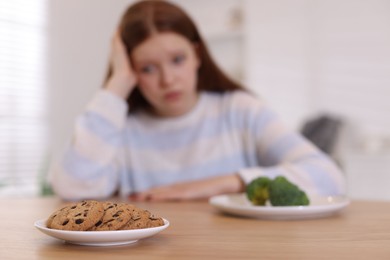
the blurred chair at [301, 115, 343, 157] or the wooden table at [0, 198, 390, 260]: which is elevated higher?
the wooden table at [0, 198, 390, 260]

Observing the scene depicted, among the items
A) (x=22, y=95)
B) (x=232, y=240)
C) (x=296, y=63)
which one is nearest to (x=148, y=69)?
(x=232, y=240)

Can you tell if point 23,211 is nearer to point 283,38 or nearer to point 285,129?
point 285,129

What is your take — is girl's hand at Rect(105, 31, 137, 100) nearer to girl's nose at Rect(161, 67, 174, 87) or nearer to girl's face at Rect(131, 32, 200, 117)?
girl's face at Rect(131, 32, 200, 117)

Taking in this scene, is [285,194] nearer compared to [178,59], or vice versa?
[285,194]

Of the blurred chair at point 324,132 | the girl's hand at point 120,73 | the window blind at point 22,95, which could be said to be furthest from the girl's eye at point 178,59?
the blurred chair at point 324,132

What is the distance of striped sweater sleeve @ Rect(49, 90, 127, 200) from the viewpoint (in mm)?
1439

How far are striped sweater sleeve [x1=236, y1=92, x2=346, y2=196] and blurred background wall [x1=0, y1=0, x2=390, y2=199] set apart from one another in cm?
196

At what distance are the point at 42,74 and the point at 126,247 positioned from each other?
3.24 meters

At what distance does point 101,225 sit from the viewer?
55cm

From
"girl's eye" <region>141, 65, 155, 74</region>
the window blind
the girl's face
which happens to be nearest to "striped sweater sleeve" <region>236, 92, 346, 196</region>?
the girl's face

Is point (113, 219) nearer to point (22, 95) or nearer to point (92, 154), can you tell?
point (92, 154)

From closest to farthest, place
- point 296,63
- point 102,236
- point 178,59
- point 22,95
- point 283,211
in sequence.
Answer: point 102,236, point 283,211, point 178,59, point 22,95, point 296,63

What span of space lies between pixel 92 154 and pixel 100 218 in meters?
0.96

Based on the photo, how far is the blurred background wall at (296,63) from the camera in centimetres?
Answer: 353
